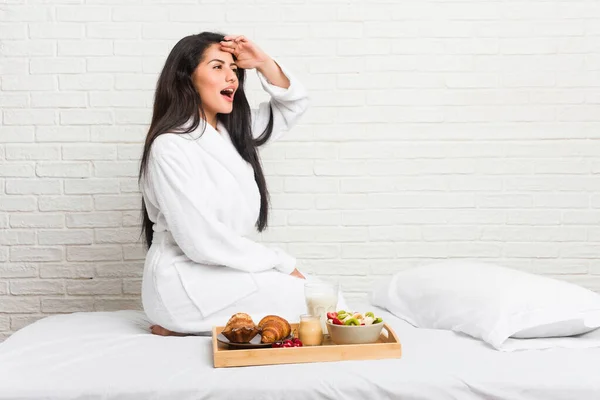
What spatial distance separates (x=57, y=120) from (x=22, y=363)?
1.60m

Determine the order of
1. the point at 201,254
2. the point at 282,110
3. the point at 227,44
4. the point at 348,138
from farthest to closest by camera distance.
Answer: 1. the point at 348,138
2. the point at 282,110
3. the point at 227,44
4. the point at 201,254

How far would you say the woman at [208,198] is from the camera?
99.7 inches

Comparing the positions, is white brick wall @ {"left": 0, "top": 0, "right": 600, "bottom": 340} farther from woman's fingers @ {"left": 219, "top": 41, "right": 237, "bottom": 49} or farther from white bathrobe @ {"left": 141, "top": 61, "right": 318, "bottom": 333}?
white bathrobe @ {"left": 141, "top": 61, "right": 318, "bottom": 333}

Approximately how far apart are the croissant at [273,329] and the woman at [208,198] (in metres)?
0.34

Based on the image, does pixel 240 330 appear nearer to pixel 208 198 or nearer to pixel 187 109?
pixel 208 198

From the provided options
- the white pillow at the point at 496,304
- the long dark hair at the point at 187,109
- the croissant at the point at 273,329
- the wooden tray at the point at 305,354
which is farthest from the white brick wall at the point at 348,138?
the wooden tray at the point at 305,354

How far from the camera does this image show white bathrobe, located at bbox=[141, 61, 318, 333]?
2523mm

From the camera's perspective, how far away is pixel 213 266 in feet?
8.51

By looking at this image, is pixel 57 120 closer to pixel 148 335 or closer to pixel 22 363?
pixel 148 335

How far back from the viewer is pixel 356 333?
6.99ft

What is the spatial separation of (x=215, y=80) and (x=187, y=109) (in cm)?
16

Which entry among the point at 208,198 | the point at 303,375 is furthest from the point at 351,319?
the point at 208,198

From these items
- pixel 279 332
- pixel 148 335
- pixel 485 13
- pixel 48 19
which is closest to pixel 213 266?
pixel 148 335

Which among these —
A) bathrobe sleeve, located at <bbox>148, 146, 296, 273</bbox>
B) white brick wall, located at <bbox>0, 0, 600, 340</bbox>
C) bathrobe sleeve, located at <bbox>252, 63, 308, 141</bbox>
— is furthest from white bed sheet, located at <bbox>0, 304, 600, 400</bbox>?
white brick wall, located at <bbox>0, 0, 600, 340</bbox>
